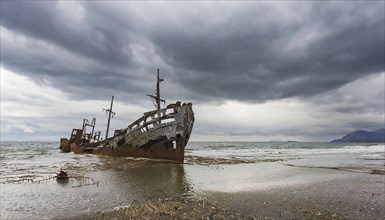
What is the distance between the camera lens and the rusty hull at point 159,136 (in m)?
20.7

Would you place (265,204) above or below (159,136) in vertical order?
below

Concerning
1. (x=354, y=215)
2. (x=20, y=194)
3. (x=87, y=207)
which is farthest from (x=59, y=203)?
(x=354, y=215)

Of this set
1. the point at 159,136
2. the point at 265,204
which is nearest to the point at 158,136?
the point at 159,136

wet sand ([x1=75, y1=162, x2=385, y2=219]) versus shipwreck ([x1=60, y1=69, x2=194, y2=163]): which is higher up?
shipwreck ([x1=60, y1=69, x2=194, y2=163])

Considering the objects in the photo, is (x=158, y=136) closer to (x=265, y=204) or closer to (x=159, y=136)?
(x=159, y=136)

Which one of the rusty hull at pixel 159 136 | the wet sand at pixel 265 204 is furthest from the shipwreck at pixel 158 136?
the wet sand at pixel 265 204

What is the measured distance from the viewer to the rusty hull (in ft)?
68.0

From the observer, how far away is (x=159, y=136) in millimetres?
21719

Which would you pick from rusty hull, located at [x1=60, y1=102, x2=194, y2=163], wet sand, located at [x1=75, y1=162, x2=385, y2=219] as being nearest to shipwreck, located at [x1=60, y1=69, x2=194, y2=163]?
rusty hull, located at [x1=60, y1=102, x2=194, y2=163]

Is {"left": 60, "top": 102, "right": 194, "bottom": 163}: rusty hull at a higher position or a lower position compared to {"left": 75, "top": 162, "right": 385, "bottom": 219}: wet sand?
higher

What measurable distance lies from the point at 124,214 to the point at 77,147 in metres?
32.9

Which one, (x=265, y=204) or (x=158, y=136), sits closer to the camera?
(x=265, y=204)

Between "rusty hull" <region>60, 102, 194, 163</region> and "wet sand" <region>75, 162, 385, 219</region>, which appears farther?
"rusty hull" <region>60, 102, 194, 163</region>

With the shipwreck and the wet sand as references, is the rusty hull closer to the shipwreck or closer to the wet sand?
the shipwreck
